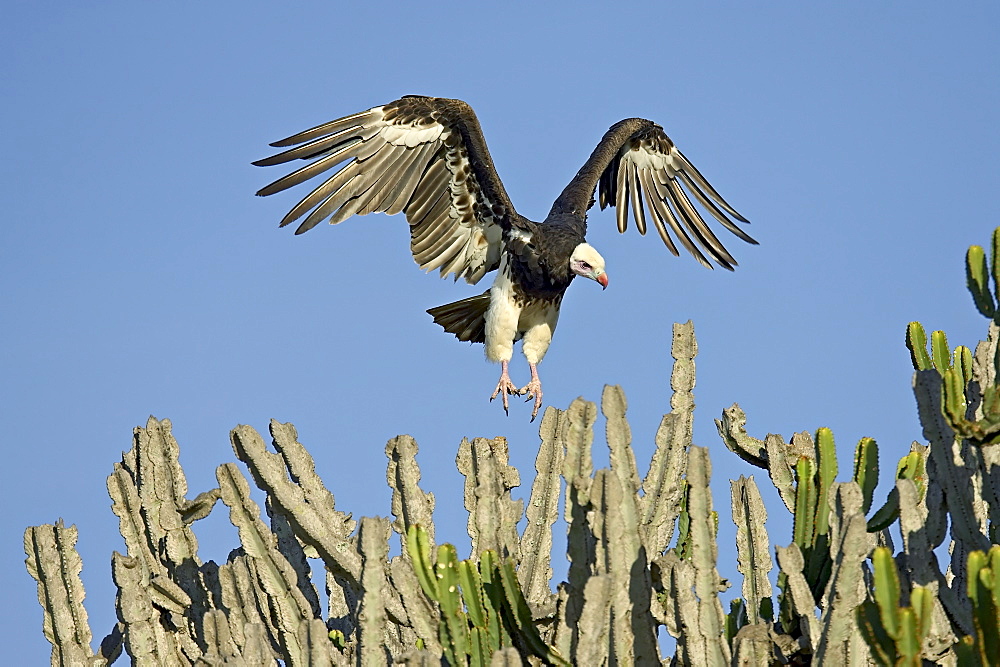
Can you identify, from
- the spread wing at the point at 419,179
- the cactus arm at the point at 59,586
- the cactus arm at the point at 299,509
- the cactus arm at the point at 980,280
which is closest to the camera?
the cactus arm at the point at 980,280

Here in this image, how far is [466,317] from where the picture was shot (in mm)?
9859

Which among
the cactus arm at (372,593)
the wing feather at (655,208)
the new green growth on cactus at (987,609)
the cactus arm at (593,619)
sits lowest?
the new green growth on cactus at (987,609)

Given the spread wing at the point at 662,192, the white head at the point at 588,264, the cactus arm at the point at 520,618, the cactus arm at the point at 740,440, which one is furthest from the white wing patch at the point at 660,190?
the cactus arm at the point at 520,618

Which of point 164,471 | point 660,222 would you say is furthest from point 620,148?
point 164,471

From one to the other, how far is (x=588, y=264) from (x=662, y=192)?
2505 mm

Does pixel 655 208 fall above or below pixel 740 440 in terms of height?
above

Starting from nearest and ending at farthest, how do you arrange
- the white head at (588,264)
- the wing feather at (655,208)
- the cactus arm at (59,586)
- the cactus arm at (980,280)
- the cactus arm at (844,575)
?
1. the cactus arm at (844,575)
2. the cactus arm at (980,280)
3. the cactus arm at (59,586)
4. the white head at (588,264)
5. the wing feather at (655,208)

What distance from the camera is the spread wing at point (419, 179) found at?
8.87m

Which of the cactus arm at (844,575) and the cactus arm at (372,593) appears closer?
the cactus arm at (844,575)

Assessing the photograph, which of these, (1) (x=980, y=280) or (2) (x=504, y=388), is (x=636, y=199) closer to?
(2) (x=504, y=388)

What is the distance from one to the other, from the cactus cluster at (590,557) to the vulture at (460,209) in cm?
315

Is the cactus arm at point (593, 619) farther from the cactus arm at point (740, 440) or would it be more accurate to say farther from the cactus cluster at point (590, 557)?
the cactus arm at point (740, 440)

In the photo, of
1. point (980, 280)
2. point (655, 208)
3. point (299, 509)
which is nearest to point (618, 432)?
point (980, 280)

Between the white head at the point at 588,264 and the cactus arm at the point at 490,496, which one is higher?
the white head at the point at 588,264
